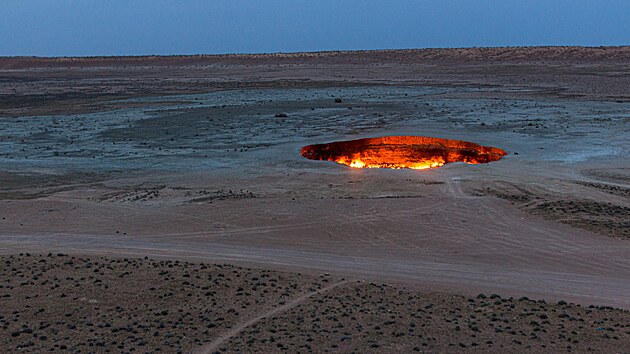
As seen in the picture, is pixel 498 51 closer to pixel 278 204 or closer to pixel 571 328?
pixel 278 204

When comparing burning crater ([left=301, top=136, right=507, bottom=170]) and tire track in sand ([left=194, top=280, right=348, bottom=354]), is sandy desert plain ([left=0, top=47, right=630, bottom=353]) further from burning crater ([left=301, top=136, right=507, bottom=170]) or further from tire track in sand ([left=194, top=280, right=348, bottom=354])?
burning crater ([left=301, top=136, right=507, bottom=170])

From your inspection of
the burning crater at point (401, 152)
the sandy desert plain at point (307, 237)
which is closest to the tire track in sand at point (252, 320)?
the sandy desert plain at point (307, 237)

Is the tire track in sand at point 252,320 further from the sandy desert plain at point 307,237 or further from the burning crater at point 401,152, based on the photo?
the burning crater at point 401,152

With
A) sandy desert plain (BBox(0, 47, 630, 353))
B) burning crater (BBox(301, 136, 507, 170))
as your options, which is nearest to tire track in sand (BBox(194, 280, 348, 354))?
sandy desert plain (BBox(0, 47, 630, 353))

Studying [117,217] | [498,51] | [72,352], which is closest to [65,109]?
[117,217]

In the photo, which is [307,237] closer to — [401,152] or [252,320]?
[252,320]

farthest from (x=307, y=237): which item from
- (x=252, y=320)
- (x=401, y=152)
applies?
(x=401, y=152)
